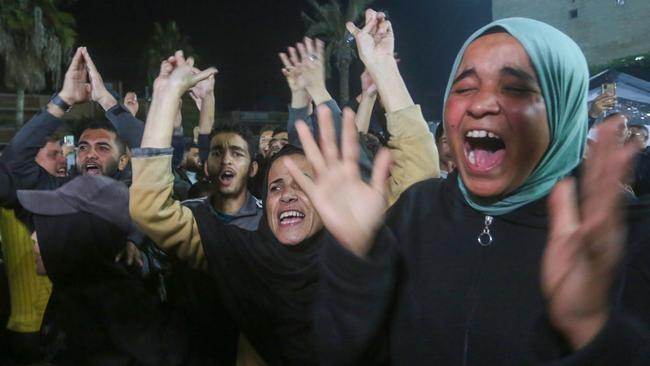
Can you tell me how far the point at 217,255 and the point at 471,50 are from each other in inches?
51.8

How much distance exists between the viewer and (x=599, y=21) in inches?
1246

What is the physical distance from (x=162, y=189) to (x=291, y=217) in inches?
20.5

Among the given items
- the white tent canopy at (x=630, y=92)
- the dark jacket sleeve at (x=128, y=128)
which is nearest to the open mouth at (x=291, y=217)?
the dark jacket sleeve at (x=128, y=128)

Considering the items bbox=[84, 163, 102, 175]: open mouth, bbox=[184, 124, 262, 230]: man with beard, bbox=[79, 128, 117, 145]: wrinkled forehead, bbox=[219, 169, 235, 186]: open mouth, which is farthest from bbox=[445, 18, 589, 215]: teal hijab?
bbox=[79, 128, 117, 145]: wrinkled forehead

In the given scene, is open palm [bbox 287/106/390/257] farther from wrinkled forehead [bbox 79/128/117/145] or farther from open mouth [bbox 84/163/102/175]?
wrinkled forehead [bbox 79/128/117/145]

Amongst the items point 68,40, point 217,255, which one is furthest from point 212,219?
point 68,40

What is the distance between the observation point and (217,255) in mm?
2414

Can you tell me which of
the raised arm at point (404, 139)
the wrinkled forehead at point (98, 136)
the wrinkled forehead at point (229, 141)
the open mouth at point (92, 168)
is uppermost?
the raised arm at point (404, 139)

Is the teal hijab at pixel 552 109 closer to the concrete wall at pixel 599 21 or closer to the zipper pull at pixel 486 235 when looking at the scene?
the zipper pull at pixel 486 235

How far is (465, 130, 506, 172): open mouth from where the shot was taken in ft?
4.78

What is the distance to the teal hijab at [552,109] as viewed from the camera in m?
1.45

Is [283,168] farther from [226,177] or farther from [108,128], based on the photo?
[108,128]

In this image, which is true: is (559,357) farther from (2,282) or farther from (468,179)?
(2,282)

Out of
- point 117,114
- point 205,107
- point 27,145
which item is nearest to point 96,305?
point 117,114
